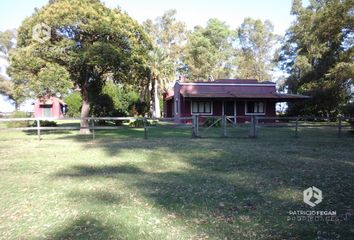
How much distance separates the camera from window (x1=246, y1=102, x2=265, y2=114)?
32.1 metres

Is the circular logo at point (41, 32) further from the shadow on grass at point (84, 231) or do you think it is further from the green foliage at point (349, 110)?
the green foliage at point (349, 110)

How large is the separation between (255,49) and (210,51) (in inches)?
456

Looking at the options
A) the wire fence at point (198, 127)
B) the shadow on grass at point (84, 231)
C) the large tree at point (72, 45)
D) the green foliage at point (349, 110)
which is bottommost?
the shadow on grass at point (84, 231)

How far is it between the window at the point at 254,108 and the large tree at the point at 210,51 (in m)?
22.3

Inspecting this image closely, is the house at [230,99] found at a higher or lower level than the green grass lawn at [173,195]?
higher

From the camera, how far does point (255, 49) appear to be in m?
61.8

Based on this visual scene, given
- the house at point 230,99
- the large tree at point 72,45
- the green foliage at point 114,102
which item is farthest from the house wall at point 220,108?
the large tree at point 72,45

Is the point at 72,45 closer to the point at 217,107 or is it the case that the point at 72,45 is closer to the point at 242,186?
the point at 242,186

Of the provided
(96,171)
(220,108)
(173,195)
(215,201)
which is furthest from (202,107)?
(215,201)

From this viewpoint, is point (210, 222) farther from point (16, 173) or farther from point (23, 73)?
point (23, 73)

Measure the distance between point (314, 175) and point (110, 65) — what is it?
45.8ft

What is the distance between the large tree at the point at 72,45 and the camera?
17.6m

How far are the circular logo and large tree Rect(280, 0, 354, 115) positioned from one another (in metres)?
18.5

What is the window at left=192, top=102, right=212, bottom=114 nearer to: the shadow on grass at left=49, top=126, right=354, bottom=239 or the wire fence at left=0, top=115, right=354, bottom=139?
the wire fence at left=0, top=115, right=354, bottom=139
